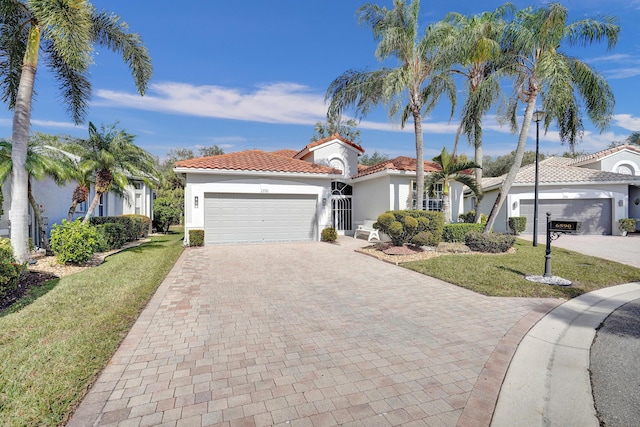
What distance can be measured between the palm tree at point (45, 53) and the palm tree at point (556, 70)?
14.8 m

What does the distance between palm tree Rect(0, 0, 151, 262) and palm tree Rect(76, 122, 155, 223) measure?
4.76 ft

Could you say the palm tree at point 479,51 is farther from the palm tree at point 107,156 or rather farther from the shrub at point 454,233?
the palm tree at point 107,156

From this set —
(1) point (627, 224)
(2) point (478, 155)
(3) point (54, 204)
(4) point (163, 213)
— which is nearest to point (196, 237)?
(3) point (54, 204)

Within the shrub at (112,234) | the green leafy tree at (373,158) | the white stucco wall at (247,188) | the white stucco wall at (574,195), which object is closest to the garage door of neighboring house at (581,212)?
the white stucco wall at (574,195)

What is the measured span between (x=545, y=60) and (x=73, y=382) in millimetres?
15764

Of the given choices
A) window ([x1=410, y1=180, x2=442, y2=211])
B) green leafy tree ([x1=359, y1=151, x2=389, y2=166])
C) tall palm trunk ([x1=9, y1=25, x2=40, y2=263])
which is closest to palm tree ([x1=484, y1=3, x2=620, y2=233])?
window ([x1=410, y1=180, x2=442, y2=211])

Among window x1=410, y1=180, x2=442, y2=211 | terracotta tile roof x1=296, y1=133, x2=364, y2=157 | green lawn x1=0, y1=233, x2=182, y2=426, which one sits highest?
terracotta tile roof x1=296, y1=133, x2=364, y2=157

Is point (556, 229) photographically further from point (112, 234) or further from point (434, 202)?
point (112, 234)

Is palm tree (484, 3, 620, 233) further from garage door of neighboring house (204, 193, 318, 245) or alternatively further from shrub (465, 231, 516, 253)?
garage door of neighboring house (204, 193, 318, 245)

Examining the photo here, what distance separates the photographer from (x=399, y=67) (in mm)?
13305

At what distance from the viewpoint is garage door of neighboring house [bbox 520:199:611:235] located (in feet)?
61.0

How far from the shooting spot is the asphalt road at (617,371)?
9.41 ft

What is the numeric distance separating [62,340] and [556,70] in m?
15.7

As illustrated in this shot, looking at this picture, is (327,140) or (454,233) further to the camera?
(327,140)
